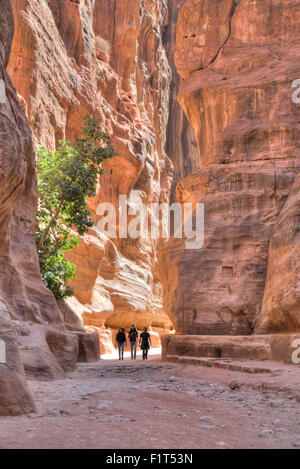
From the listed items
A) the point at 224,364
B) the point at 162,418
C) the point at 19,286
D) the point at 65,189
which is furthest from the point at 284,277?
the point at 162,418

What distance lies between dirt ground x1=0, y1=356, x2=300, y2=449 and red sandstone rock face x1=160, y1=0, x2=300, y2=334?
4788 millimetres

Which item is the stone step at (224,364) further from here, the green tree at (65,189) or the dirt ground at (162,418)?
the green tree at (65,189)

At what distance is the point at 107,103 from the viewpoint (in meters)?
33.2

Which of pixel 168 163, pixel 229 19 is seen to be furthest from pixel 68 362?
pixel 168 163

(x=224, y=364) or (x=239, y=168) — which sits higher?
(x=239, y=168)

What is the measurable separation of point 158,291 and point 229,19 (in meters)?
23.8

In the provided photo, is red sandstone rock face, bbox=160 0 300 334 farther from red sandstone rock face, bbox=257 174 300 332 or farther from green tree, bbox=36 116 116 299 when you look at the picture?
green tree, bbox=36 116 116 299

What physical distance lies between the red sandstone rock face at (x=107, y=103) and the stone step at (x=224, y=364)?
14547mm

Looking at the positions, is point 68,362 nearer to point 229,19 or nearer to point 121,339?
point 121,339

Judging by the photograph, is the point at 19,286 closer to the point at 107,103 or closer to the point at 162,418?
the point at 162,418

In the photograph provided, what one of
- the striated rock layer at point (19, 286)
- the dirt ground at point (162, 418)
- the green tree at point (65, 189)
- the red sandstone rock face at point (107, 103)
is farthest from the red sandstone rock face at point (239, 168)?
the red sandstone rock face at point (107, 103)

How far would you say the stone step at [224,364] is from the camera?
9869 mm

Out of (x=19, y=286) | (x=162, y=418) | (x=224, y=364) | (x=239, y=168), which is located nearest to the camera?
(x=162, y=418)

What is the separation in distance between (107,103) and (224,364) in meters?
26.0
